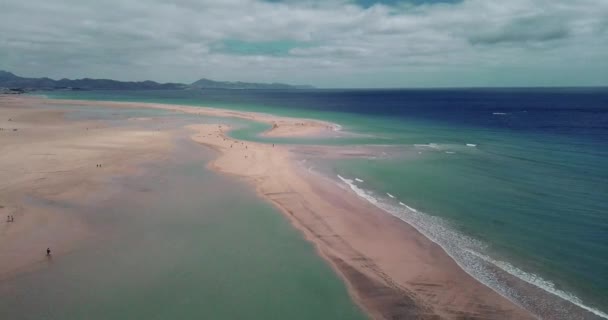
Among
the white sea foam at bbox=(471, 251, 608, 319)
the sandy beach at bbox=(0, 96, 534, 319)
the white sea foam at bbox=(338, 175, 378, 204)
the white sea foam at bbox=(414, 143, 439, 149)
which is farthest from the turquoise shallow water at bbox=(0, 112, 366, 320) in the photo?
the white sea foam at bbox=(414, 143, 439, 149)

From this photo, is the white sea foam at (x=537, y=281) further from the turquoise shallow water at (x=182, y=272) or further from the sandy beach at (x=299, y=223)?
the turquoise shallow water at (x=182, y=272)

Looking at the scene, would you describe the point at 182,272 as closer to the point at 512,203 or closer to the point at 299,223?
the point at 299,223

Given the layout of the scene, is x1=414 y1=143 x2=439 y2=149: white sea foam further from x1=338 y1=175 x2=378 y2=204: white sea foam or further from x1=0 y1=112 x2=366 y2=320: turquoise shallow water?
x1=0 y1=112 x2=366 y2=320: turquoise shallow water

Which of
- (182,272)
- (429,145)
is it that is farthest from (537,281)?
(429,145)

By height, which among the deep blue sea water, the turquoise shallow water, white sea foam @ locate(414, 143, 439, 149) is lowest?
the turquoise shallow water

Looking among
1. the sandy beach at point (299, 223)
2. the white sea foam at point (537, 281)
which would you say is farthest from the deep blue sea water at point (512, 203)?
the sandy beach at point (299, 223)

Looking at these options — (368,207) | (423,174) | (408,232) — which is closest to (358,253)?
(408,232)
